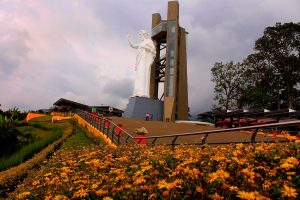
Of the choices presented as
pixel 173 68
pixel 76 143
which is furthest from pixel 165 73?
pixel 76 143

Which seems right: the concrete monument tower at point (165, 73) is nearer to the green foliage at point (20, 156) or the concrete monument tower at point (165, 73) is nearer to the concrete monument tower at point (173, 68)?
the concrete monument tower at point (173, 68)

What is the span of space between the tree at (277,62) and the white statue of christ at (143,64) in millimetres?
11863

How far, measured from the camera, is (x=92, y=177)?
157 inches

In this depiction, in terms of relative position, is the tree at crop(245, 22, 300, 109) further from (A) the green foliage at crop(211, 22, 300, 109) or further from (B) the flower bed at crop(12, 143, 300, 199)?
(B) the flower bed at crop(12, 143, 300, 199)

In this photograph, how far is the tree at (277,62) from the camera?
36875mm

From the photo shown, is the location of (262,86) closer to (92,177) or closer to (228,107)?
(228,107)

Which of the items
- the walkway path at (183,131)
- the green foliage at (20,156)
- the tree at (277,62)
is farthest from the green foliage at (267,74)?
the green foliage at (20,156)

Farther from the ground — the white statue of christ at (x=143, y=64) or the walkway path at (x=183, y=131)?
the white statue of christ at (x=143, y=64)

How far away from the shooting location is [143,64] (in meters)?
39.2

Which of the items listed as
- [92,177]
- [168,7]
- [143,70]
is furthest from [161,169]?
[168,7]

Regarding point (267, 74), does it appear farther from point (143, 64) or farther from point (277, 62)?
point (143, 64)

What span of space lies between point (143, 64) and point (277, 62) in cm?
1512

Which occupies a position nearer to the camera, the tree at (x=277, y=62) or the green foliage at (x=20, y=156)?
the green foliage at (x=20, y=156)

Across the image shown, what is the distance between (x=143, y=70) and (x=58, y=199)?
3628 centimetres
